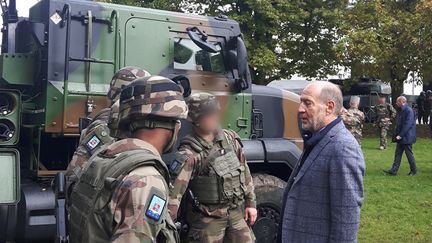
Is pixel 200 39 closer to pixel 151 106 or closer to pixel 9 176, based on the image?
pixel 9 176

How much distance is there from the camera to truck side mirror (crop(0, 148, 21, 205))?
4949mm

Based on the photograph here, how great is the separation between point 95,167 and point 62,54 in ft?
10.3

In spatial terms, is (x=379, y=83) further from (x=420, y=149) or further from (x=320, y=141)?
(x=320, y=141)

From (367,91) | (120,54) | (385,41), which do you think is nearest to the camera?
(120,54)

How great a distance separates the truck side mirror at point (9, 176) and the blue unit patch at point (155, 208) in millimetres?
3123

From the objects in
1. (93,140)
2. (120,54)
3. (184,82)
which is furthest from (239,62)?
(93,140)

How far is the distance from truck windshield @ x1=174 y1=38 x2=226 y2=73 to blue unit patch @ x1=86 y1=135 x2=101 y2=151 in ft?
6.13

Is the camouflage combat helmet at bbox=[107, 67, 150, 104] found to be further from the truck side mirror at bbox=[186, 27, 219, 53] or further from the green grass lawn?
the green grass lawn

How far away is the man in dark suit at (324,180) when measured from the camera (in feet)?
10.5

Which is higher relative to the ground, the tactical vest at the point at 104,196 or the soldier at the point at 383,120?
the tactical vest at the point at 104,196

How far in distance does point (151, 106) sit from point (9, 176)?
298cm

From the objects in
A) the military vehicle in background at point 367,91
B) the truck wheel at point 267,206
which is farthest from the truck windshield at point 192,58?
the military vehicle in background at point 367,91

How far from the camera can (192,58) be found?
19.2 ft

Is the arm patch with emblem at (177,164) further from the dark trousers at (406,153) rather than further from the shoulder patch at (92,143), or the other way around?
the dark trousers at (406,153)
